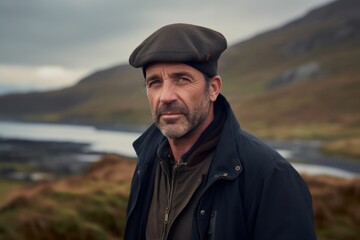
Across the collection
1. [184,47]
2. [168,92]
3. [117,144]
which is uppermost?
[184,47]

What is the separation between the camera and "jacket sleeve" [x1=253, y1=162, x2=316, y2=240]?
279cm

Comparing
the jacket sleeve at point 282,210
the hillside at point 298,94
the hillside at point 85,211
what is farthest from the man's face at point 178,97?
the hillside at point 298,94

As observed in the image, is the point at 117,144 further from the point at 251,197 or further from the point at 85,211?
the point at 251,197

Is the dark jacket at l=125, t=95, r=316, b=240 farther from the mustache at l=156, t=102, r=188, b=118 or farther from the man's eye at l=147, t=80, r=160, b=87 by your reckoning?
the man's eye at l=147, t=80, r=160, b=87

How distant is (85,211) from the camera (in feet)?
29.9

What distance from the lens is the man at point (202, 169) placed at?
2.83 meters

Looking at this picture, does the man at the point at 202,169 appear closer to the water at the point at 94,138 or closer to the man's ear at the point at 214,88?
the man's ear at the point at 214,88

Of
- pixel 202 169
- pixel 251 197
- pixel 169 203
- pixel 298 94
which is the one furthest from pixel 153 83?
pixel 298 94

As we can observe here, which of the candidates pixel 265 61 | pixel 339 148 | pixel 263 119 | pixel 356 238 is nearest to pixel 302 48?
pixel 265 61

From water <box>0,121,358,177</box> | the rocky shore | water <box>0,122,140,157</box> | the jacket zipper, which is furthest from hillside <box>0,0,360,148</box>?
the jacket zipper

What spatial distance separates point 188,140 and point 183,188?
1.06 ft

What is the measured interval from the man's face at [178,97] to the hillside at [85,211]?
5525mm

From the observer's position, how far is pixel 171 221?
125 inches

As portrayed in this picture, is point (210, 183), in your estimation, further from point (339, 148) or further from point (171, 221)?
point (339, 148)
